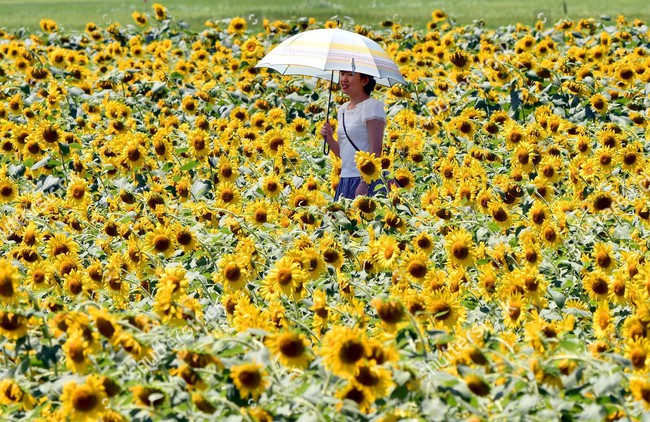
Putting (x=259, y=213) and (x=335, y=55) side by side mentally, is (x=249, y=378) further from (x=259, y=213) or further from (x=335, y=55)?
(x=335, y=55)

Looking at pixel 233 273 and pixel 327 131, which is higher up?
pixel 327 131

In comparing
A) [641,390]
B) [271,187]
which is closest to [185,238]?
[271,187]

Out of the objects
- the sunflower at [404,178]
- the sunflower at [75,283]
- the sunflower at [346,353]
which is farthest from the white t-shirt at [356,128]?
the sunflower at [346,353]

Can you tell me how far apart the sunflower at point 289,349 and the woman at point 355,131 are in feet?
10.1

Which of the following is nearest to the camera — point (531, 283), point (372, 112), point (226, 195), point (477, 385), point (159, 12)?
point (477, 385)

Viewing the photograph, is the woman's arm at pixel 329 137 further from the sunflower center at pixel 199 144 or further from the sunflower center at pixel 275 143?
the sunflower center at pixel 199 144

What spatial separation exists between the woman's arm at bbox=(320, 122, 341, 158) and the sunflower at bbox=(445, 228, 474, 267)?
1.73m

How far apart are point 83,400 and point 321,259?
6.26ft

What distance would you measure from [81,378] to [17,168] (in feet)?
14.1

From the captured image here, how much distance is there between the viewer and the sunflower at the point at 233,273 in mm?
4477

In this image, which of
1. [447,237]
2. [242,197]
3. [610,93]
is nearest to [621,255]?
[447,237]

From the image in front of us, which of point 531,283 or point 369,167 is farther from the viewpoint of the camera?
point 369,167

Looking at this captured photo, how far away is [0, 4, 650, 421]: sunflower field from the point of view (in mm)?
2830

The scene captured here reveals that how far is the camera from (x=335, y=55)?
267 inches
